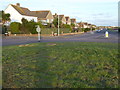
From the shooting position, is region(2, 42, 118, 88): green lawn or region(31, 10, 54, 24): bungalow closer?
region(2, 42, 118, 88): green lawn

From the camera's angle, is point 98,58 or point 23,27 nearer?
point 98,58

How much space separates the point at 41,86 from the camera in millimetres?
4617

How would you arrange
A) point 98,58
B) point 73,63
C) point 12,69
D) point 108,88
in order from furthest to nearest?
point 98,58 < point 73,63 < point 12,69 < point 108,88

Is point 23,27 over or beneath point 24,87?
over

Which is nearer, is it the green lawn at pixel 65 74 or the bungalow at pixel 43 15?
the green lawn at pixel 65 74

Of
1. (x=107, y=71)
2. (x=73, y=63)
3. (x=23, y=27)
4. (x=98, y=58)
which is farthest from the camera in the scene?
(x=23, y=27)

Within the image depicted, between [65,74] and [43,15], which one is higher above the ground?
[43,15]

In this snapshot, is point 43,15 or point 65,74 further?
point 43,15

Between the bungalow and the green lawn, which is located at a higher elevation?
the bungalow

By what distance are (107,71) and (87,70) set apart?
67 centimetres

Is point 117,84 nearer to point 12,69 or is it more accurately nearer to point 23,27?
point 12,69

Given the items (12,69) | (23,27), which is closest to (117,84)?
(12,69)

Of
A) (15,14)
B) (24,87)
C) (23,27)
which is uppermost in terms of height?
(15,14)

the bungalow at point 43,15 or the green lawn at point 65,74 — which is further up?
the bungalow at point 43,15
